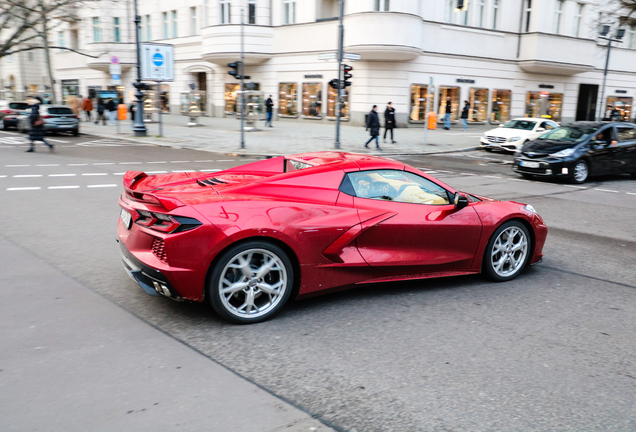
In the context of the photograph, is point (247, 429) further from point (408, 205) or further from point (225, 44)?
point (225, 44)

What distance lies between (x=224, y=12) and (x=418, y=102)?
1497cm

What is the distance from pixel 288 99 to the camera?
36.6 meters

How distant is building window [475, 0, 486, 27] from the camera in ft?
113

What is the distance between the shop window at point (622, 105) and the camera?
4341cm

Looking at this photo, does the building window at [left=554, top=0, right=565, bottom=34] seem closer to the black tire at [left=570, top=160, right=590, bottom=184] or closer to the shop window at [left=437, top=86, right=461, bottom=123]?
the shop window at [left=437, top=86, right=461, bottom=123]

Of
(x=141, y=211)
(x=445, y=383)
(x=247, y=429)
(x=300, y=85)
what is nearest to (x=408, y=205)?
(x=445, y=383)

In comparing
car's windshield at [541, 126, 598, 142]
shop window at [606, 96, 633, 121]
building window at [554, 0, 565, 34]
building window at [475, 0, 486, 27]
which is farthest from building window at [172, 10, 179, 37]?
car's windshield at [541, 126, 598, 142]

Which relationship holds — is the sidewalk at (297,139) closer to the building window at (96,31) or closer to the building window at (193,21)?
the building window at (193,21)

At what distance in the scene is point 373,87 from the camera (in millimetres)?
31609

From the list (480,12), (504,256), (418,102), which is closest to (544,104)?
(480,12)

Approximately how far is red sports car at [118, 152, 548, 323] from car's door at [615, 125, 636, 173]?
11193 mm

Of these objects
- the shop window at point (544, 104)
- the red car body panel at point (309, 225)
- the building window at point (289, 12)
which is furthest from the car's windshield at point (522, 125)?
the red car body panel at point (309, 225)

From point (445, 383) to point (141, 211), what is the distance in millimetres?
2677

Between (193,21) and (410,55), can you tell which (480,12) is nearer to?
(410,55)
